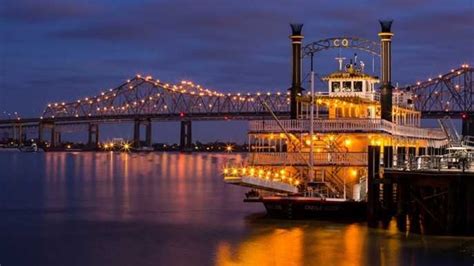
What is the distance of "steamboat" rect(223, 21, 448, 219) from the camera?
33.3 metres

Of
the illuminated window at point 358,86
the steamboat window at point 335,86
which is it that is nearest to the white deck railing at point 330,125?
the illuminated window at point 358,86

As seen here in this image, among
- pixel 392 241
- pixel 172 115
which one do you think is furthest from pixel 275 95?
pixel 392 241

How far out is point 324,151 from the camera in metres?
35.0

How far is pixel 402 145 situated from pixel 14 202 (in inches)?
925

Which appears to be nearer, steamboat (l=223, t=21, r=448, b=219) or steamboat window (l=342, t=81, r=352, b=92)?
steamboat (l=223, t=21, r=448, b=219)

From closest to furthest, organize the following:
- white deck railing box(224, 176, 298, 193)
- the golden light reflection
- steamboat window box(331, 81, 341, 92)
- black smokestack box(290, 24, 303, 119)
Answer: the golden light reflection → white deck railing box(224, 176, 298, 193) → steamboat window box(331, 81, 341, 92) → black smokestack box(290, 24, 303, 119)

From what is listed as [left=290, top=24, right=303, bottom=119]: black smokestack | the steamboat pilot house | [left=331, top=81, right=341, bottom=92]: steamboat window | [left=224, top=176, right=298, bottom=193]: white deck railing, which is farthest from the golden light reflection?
[left=290, top=24, right=303, bottom=119]: black smokestack

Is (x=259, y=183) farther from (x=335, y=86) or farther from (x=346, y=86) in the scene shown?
(x=346, y=86)

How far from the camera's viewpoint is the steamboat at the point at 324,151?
33.3m

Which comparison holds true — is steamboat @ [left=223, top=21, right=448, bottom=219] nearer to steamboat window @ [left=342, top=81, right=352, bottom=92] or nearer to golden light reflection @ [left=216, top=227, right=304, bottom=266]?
steamboat window @ [left=342, top=81, right=352, bottom=92]

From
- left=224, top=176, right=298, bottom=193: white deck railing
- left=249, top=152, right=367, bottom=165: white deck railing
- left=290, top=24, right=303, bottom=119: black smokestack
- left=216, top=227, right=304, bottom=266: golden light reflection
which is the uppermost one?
left=290, top=24, right=303, bottom=119: black smokestack

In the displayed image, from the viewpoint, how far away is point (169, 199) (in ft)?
173

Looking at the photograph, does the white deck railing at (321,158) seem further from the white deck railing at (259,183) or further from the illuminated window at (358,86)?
the illuminated window at (358,86)

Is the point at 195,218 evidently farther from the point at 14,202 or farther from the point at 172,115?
the point at 172,115
